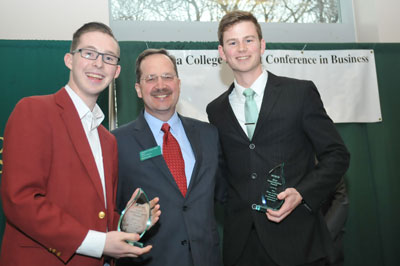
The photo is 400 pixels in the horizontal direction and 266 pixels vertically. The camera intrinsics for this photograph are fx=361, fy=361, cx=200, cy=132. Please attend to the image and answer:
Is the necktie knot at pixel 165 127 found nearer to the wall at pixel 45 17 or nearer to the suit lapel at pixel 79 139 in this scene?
the suit lapel at pixel 79 139

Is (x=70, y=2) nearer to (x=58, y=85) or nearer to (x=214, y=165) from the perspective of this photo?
(x=58, y=85)

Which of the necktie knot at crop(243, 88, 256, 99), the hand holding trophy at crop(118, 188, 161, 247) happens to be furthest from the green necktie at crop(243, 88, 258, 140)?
the hand holding trophy at crop(118, 188, 161, 247)

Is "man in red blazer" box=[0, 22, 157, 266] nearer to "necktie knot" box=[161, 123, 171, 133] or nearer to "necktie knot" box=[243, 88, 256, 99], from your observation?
"necktie knot" box=[161, 123, 171, 133]

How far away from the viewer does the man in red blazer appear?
1435mm

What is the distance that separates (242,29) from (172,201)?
3.73ft

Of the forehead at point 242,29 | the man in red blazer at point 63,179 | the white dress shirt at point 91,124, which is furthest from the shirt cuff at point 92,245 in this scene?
the forehead at point 242,29

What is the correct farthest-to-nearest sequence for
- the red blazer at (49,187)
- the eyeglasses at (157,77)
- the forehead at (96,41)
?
the eyeglasses at (157,77) < the forehead at (96,41) < the red blazer at (49,187)

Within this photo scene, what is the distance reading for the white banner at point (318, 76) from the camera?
3895mm

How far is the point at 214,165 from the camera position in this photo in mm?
2213

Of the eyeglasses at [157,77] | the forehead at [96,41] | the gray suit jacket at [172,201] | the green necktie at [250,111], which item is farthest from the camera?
the eyeglasses at [157,77]

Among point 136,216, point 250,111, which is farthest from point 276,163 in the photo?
point 136,216

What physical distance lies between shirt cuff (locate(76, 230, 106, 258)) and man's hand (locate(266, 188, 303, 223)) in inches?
32.2

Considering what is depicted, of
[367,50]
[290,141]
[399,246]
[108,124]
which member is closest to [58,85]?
[108,124]

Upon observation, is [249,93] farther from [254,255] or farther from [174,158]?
[254,255]
